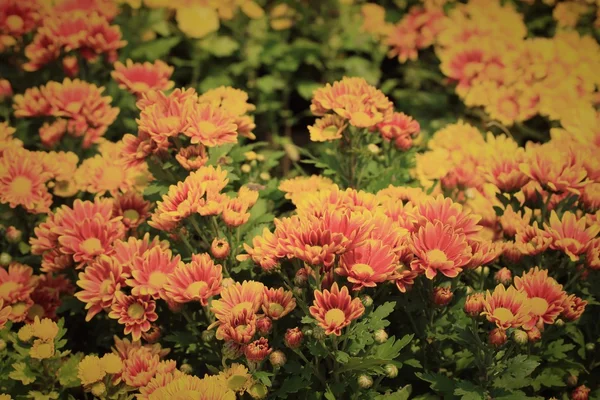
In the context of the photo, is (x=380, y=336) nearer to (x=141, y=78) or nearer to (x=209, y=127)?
(x=209, y=127)

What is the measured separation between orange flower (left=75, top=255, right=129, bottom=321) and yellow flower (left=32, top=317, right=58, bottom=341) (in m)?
0.10

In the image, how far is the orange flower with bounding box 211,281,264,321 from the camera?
1.52 metres

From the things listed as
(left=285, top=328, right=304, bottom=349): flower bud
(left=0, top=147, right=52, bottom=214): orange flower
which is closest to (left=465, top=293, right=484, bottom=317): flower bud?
(left=285, top=328, right=304, bottom=349): flower bud

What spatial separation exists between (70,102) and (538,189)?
1.70 meters

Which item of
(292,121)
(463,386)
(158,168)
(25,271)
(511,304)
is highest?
(511,304)

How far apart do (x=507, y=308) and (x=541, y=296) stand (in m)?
0.16

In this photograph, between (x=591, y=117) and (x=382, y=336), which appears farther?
(x=591, y=117)

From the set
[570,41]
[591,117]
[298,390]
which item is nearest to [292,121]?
[570,41]

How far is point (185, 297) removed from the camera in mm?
1557

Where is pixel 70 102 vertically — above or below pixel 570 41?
below

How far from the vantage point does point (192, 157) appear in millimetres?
1821

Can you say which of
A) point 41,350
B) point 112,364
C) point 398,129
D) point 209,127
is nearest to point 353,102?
point 398,129

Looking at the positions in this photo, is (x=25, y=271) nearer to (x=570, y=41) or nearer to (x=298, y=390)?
(x=298, y=390)

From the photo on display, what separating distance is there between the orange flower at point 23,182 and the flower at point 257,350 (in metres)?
0.92
